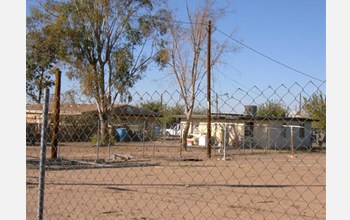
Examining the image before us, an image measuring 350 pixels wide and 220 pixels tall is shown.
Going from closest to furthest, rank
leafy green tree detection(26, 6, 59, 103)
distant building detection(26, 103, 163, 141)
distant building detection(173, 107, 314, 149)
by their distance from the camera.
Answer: distant building detection(173, 107, 314, 149)
distant building detection(26, 103, 163, 141)
leafy green tree detection(26, 6, 59, 103)

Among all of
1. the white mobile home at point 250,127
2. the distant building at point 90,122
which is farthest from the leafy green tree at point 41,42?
the white mobile home at point 250,127

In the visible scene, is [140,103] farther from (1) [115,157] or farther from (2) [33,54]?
(2) [33,54]

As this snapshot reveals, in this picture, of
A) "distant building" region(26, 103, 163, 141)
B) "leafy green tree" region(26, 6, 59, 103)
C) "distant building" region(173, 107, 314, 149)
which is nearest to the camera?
"distant building" region(173, 107, 314, 149)


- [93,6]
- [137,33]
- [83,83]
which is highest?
[93,6]

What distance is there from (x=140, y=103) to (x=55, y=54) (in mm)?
25301

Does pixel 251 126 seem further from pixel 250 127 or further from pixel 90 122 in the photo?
pixel 90 122

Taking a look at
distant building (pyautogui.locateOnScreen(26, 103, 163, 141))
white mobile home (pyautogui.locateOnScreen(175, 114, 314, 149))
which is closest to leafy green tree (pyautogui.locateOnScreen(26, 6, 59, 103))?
distant building (pyautogui.locateOnScreen(26, 103, 163, 141))

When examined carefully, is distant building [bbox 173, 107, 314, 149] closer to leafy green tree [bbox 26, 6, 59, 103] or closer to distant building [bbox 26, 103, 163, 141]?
distant building [bbox 26, 103, 163, 141]

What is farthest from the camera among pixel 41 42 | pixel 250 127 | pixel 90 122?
pixel 41 42

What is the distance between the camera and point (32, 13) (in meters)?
27.2

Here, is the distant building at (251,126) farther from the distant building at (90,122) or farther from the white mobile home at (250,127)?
the distant building at (90,122)

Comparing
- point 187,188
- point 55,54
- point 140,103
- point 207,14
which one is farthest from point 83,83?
point 140,103

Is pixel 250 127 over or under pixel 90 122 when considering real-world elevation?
over

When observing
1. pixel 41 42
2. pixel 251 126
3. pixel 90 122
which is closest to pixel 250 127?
pixel 251 126
